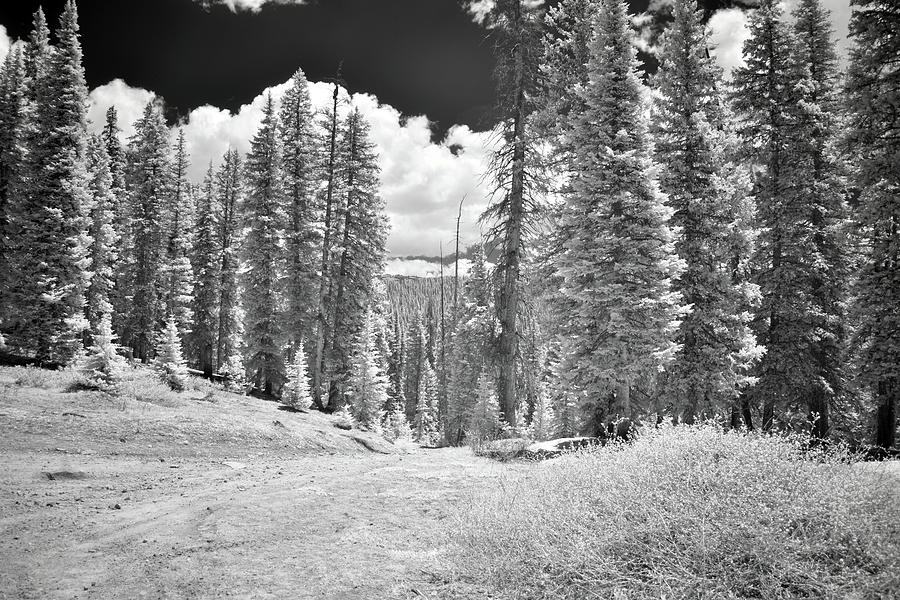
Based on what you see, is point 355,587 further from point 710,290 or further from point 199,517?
point 710,290

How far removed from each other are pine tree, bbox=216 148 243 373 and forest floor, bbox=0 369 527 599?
58.8 ft

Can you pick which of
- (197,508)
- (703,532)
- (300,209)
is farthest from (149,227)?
(703,532)

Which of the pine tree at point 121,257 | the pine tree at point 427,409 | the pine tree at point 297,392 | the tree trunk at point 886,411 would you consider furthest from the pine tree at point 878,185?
the pine tree at point 427,409

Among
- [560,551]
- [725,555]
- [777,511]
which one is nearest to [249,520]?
[560,551]

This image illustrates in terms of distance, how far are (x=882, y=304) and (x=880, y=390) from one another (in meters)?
3.12

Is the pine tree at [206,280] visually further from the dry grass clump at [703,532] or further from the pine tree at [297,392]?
the dry grass clump at [703,532]

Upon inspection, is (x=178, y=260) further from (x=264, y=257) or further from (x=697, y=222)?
(x=697, y=222)

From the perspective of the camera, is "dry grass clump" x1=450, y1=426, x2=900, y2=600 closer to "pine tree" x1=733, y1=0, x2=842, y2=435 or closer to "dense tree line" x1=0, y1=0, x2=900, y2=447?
"dense tree line" x1=0, y1=0, x2=900, y2=447

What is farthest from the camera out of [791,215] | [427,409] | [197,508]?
[427,409]

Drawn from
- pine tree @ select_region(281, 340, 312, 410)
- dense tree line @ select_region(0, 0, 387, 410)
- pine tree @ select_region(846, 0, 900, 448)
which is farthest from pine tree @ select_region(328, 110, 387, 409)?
pine tree @ select_region(846, 0, 900, 448)

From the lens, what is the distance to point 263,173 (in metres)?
27.7

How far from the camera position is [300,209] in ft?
89.4

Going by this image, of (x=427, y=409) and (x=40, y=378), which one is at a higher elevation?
(x=40, y=378)

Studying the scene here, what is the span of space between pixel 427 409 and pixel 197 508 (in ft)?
180
